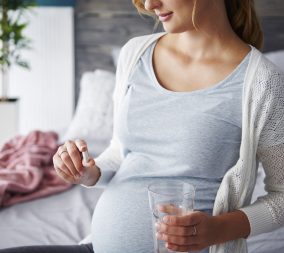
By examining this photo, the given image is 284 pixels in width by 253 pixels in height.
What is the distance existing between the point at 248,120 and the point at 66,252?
507mm

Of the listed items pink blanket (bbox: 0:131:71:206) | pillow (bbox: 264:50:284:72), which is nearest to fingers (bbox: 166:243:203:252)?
pink blanket (bbox: 0:131:71:206)

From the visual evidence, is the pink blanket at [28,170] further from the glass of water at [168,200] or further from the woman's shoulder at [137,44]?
the glass of water at [168,200]

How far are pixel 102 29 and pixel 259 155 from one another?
241cm

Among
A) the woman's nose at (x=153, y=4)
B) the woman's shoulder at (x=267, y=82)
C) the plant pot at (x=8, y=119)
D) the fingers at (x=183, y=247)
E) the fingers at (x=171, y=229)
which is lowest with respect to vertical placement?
the plant pot at (x=8, y=119)

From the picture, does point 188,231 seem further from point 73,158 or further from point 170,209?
point 73,158

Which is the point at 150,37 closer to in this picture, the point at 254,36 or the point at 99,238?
the point at 254,36

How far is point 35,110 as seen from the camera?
12.5ft

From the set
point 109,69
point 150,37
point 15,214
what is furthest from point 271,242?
point 109,69

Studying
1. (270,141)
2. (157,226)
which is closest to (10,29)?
(270,141)

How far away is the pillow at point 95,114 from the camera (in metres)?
2.68

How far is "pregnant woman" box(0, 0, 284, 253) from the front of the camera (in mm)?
1147

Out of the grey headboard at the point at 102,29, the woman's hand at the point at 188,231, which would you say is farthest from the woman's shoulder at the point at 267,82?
the grey headboard at the point at 102,29

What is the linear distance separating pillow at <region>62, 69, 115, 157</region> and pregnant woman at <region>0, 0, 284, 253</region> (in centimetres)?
127

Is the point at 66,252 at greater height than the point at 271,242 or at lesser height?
greater
